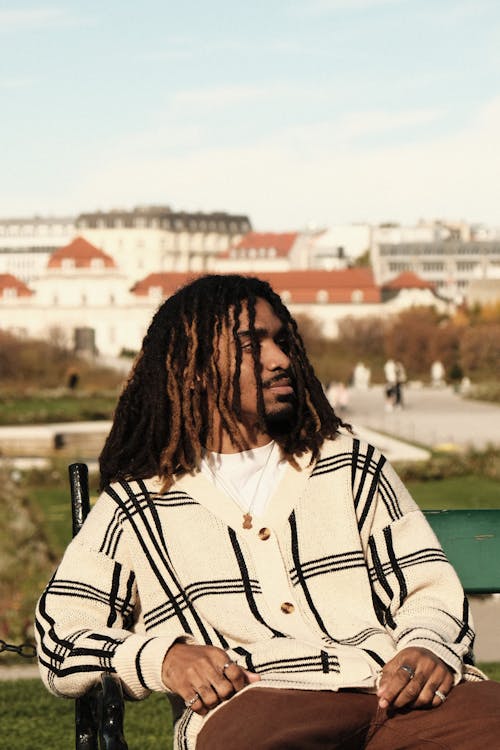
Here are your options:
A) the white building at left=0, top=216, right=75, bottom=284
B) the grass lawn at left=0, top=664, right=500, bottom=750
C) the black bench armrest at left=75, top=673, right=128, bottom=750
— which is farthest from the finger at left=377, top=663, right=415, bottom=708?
the white building at left=0, top=216, right=75, bottom=284

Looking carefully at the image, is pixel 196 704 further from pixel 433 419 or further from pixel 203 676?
pixel 433 419

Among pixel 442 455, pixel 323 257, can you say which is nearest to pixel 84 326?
pixel 323 257

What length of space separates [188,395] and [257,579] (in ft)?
1.11

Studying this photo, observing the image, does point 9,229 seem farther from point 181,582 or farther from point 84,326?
point 181,582

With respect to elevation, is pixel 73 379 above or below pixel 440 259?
below

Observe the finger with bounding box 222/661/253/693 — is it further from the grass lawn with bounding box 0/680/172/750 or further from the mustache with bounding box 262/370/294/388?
the grass lawn with bounding box 0/680/172/750

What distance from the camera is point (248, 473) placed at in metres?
2.45

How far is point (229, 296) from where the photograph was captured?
8.15 ft

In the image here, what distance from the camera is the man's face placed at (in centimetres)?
246

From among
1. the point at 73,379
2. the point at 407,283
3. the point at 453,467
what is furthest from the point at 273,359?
the point at 407,283

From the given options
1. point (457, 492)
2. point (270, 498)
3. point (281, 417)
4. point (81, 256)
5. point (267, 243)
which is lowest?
point (457, 492)

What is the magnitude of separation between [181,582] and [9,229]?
143m

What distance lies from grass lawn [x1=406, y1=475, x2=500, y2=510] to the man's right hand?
1139 cm

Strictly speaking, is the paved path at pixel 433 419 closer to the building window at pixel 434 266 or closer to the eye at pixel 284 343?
the eye at pixel 284 343
